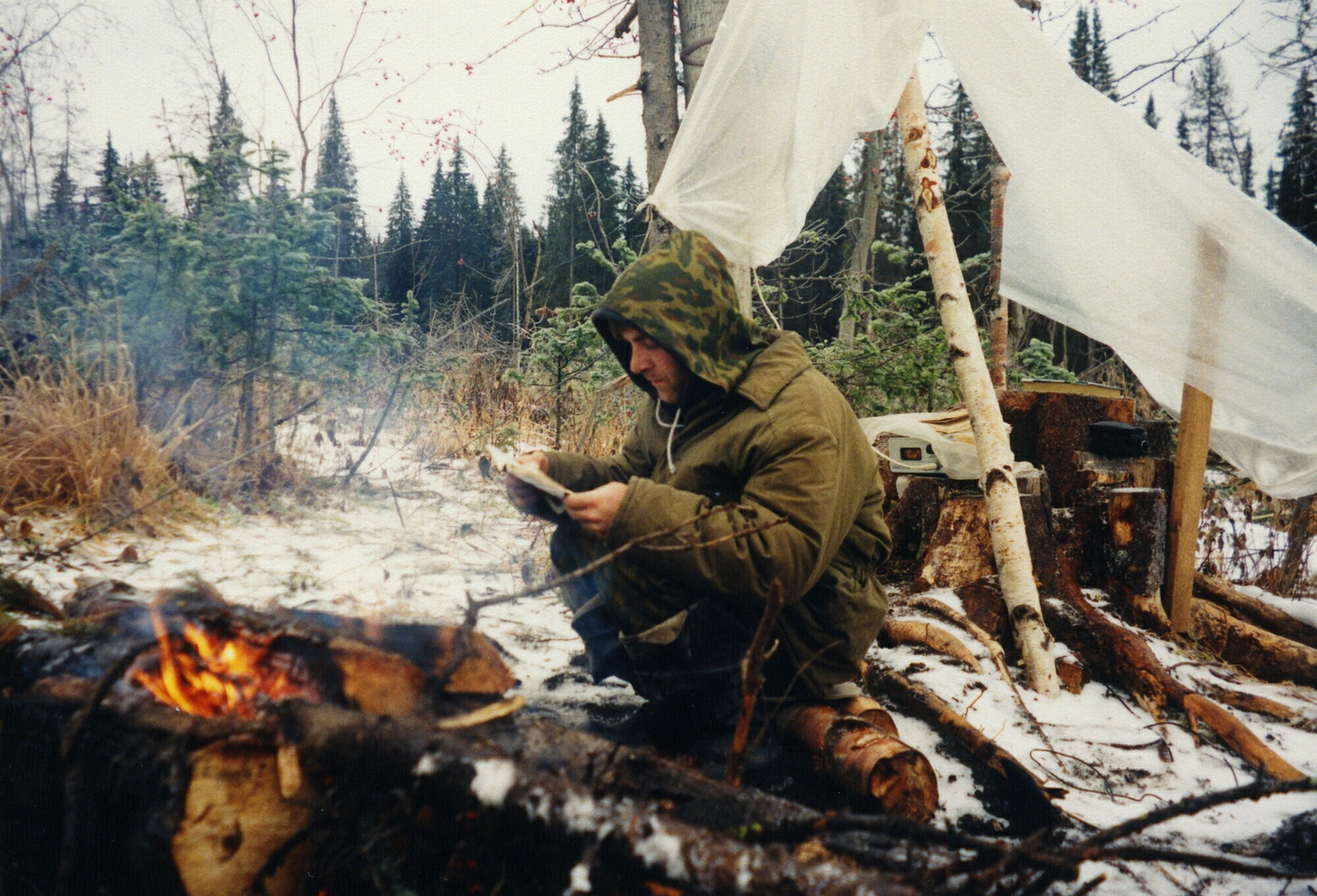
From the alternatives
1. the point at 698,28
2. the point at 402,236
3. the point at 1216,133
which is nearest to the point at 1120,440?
the point at 698,28

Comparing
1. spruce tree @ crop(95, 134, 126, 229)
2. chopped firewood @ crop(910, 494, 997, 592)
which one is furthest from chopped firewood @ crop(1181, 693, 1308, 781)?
spruce tree @ crop(95, 134, 126, 229)

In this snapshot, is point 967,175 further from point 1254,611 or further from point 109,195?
point 109,195

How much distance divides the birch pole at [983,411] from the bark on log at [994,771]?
60 centimetres

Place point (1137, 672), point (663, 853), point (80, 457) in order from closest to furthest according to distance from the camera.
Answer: point (663, 853), point (1137, 672), point (80, 457)

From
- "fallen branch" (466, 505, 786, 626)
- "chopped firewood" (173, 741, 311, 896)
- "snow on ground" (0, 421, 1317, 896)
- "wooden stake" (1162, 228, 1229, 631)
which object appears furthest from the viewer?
"wooden stake" (1162, 228, 1229, 631)

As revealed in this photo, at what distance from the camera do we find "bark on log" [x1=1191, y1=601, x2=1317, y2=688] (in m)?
3.03

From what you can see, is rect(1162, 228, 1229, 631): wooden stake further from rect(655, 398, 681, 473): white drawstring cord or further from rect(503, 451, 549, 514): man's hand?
rect(503, 451, 549, 514): man's hand

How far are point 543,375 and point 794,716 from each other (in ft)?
19.9

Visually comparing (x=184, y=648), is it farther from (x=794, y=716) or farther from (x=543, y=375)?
(x=543, y=375)

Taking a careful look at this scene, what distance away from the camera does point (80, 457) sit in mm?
3844

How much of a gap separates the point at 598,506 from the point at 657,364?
64 centimetres

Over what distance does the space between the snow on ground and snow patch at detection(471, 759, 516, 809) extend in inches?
12.8

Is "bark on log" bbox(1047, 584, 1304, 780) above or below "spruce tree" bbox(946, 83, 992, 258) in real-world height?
below

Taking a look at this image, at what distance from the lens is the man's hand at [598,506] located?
73.2 inches
